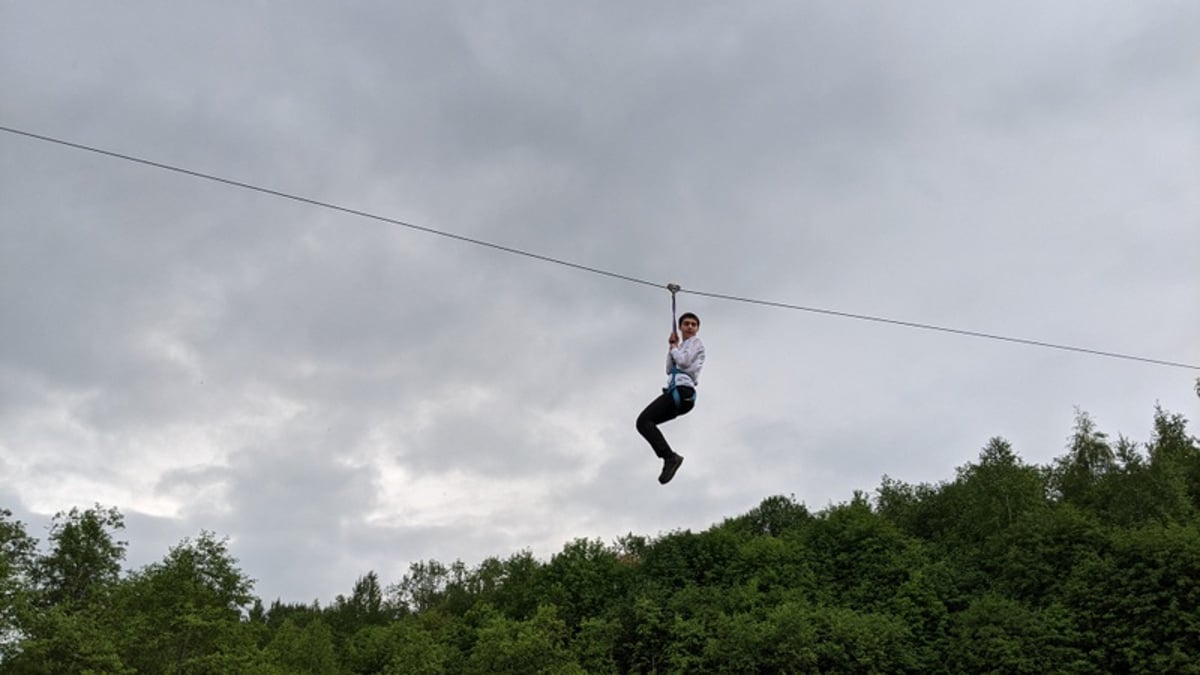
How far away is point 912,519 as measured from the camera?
62031mm

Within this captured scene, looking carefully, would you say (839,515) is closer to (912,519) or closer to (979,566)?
(979,566)

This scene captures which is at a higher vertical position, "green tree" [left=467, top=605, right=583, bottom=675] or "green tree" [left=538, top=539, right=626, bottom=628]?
"green tree" [left=538, top=539, right=626, bottom=628]

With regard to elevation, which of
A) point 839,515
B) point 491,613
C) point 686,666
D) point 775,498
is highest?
point 775,498

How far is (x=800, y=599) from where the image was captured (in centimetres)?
4581

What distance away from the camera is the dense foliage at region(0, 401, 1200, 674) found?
120 feet

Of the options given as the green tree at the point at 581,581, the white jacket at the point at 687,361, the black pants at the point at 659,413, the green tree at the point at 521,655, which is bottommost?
the green tree at the point at 521,655

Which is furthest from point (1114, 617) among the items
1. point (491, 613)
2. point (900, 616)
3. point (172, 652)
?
point (172, 652)

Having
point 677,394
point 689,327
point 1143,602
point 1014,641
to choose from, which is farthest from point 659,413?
point 1143,602

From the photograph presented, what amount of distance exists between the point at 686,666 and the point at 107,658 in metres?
24.5

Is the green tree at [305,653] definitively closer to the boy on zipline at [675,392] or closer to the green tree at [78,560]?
the green tree at [78,560]

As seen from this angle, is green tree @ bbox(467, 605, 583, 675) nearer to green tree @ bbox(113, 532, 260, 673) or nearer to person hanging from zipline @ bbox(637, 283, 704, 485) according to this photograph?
green tree @ bbox(113, 532, 260, 673)

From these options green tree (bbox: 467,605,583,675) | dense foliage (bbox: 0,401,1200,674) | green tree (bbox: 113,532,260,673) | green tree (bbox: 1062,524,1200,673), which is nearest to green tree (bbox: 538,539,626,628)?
dense foliage (bbox: 0,401,1200,674)

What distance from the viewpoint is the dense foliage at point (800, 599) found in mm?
36469

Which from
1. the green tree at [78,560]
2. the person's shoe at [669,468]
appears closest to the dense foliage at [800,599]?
the green tree at [78,560]
